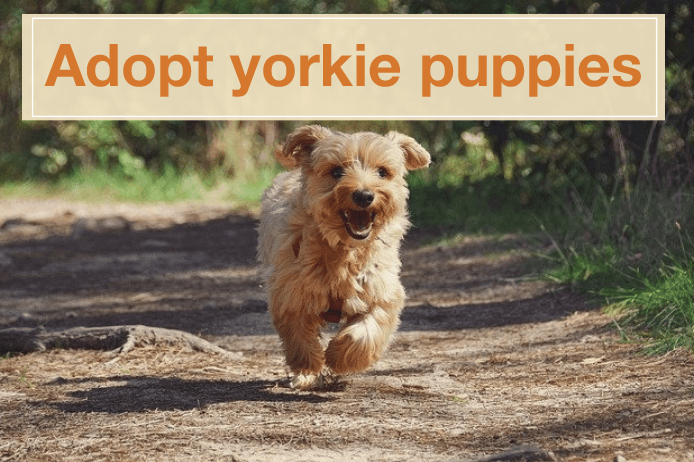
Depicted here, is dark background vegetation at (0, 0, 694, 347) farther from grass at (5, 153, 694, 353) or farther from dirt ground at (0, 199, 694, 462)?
dirt ground at (0, 199, 694, 462)

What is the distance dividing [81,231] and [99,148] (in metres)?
4.77

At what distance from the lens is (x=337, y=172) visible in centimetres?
530

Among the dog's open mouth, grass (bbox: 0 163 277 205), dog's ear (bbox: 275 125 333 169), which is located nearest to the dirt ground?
the dog's open mouth

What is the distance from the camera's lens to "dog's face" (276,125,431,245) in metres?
5.19

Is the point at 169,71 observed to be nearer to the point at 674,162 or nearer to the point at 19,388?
the point at 674,162

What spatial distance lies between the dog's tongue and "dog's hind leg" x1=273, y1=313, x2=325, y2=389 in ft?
1.89

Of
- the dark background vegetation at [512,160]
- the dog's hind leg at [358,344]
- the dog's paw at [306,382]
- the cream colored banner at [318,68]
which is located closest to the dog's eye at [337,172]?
the dog's hind leg at [358,344]

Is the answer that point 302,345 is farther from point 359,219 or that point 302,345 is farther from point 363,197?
point 363,197

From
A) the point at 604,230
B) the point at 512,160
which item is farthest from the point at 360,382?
the point at 512,160

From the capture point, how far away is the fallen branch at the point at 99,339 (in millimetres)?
6540

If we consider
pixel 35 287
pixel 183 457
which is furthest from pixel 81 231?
pixel 183 457

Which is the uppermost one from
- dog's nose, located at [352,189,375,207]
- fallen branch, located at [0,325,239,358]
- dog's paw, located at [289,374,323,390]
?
dog's nose, located at [352,189,375,207]

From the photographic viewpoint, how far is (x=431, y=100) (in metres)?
13.2

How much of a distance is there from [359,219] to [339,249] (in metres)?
0.20
